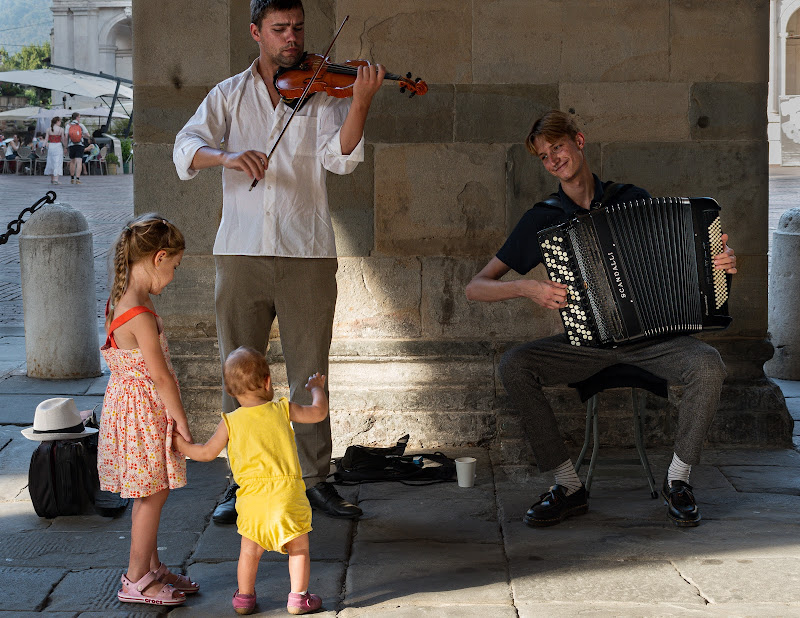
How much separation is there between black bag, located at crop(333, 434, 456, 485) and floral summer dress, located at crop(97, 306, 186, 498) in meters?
1.37

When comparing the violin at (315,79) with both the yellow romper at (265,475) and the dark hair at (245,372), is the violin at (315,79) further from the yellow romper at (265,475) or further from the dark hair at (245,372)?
the yellow romper at (265,475)

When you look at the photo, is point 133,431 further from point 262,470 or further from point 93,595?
point 93,595

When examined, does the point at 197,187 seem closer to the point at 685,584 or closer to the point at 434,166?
the point at 434,166

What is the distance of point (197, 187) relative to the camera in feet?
16.6

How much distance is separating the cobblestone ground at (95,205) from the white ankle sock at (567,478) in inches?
63.4

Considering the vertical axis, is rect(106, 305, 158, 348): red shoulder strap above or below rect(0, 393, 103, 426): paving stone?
above

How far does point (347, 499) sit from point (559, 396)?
126cm

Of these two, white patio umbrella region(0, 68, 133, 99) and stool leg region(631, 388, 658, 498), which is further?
white patio umbrella region(0, 68, 133, 99)

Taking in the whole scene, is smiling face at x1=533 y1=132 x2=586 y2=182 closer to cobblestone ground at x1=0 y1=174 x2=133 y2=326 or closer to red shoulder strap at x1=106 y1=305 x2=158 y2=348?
red shoulder strap at x1=106 y1=305 x2=158 y2=348

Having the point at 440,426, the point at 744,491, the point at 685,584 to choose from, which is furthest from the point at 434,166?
the point at 685,584

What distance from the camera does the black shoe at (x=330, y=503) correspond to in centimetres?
405

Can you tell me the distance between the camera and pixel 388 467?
15.2 ft

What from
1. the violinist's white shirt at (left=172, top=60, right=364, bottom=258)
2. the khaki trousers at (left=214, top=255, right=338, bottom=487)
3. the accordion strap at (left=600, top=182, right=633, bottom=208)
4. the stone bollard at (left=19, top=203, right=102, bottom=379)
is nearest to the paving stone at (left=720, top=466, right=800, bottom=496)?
the accordion strap at (left=600, top=182, right=633, bottom=208)

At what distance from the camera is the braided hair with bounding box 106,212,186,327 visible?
3.24m
